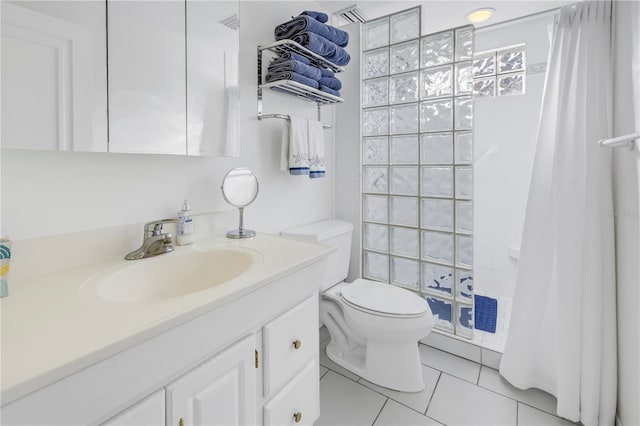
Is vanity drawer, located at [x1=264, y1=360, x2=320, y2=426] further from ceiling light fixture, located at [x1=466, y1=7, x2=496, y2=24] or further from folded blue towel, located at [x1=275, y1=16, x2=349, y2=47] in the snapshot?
ceiling light fixture, located at [x1=466, y1=7, x2=496, y2=24]

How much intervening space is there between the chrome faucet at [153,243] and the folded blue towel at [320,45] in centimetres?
108

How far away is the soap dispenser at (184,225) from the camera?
3.57 feet

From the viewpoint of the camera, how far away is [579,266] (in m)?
1.28

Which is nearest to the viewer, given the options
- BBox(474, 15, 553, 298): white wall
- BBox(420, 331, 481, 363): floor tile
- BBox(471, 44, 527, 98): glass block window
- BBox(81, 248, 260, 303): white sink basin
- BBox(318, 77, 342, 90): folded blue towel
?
BBox(81, 248, 260, 303): white sink basin

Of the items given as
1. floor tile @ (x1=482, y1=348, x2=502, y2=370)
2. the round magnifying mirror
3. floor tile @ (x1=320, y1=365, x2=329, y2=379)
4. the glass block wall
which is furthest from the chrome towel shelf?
floor tile @ (x1=482, y1=348, x2=502, y2=370)

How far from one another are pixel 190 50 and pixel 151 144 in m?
0.40

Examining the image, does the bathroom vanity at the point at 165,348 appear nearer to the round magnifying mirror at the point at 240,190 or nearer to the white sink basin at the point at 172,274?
the white sink basin at the point at 172,274

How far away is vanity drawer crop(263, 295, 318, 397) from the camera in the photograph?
0.87 metres

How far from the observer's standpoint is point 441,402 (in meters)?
1.44

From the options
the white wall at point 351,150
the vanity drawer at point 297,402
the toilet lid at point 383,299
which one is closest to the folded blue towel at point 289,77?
the white wall at point 351,150

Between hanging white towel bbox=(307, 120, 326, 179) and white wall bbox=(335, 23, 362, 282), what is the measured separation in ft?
1.28

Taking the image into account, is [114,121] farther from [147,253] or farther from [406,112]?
[406,112]

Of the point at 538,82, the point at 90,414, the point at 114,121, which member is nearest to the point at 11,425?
the point at 90,414

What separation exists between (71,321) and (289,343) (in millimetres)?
574
